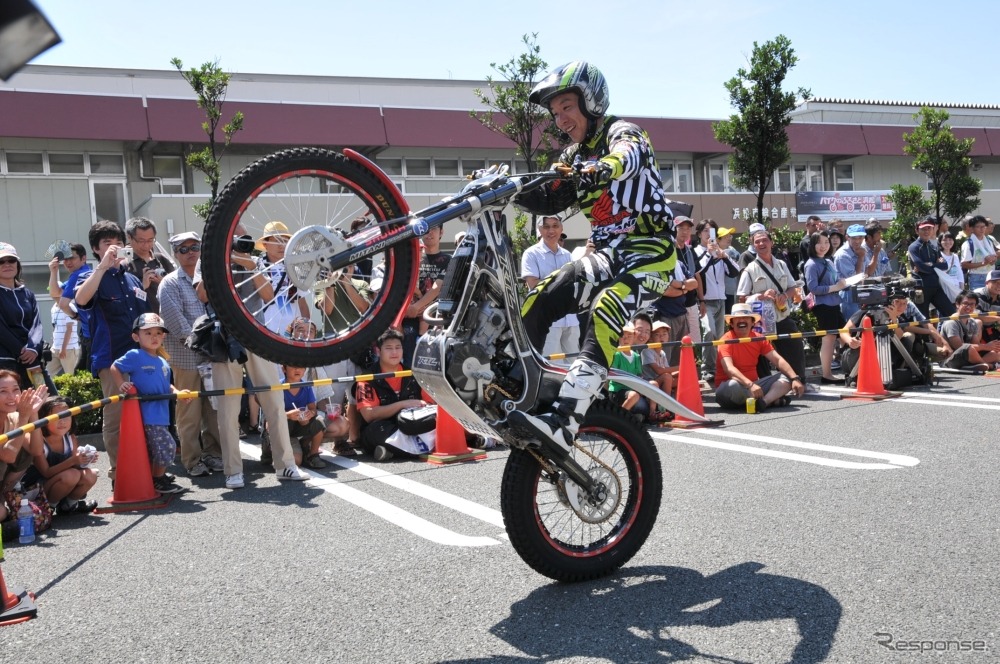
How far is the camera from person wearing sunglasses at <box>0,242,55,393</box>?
769 cm

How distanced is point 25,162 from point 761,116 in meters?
19.0

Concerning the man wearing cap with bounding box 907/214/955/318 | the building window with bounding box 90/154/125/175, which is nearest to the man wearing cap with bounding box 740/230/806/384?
the man wearing cap with bounding box 907/214/955/318

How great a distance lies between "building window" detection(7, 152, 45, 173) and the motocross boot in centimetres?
2410

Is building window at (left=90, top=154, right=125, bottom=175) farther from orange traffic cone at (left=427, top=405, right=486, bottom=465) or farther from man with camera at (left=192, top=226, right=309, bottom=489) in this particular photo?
orange traffic cone at (left=427, top=405, right=486, bottom=465)

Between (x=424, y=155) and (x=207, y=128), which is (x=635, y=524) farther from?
(x=424, y=155)

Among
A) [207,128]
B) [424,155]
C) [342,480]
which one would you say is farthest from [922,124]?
[342,480]

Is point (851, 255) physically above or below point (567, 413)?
above

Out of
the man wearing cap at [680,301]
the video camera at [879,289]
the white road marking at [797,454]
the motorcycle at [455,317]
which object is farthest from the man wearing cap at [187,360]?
the video camera at [879,289]

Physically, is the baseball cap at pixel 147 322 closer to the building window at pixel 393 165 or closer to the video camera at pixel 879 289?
the video camera at pixel 879 289

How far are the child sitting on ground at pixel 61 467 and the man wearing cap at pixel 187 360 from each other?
1299 millimetres

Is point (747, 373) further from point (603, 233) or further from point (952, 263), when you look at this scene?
point (603, 233)

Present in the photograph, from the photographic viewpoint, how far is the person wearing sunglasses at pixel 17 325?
7691 mm

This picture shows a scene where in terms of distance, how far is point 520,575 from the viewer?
4.64 m

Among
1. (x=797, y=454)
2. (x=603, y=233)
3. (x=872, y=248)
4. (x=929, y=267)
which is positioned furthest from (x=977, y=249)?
(x=603, y=233)
